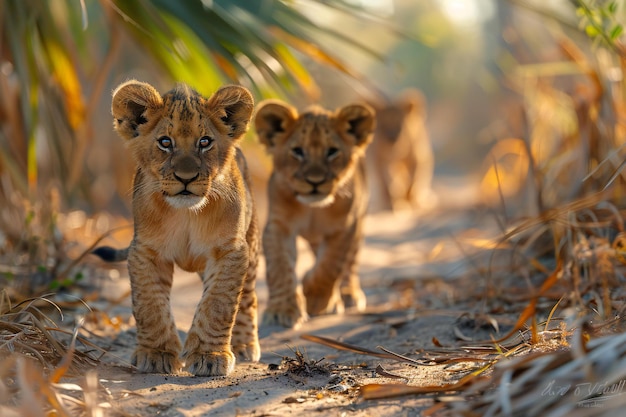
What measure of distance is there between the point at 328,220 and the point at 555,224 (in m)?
1.47

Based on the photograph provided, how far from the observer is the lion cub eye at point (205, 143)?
346cm

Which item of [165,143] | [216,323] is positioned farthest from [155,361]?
[165,143]

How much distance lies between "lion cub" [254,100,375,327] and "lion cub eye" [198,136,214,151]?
1619 millimetres

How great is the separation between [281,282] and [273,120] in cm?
107

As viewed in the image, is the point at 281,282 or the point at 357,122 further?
the point at 357,122

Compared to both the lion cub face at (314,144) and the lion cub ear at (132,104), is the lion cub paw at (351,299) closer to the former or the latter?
the lion cub face at (314,144)

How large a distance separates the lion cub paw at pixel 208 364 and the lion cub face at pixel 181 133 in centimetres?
61

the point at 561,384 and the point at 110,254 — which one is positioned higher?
the point at 110,254

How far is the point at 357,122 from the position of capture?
219 inches

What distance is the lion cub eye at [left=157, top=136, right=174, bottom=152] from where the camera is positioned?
343cm

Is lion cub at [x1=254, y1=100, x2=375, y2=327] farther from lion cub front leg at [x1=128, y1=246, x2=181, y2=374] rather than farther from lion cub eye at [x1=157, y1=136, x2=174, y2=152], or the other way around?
lion cub eye at [x1=157, y1=136, x2=174, y2=152]

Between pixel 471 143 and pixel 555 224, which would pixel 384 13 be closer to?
pixel 555 224

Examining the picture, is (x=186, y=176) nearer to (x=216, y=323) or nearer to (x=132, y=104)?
(x=132, y=104)

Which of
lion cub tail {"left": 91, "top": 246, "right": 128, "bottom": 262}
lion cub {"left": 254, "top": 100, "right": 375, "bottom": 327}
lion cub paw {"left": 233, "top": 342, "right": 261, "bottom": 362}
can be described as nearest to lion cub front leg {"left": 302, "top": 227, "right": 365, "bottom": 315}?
lion cub {"left": 254, "top": 100, "right": 375, "bottom": 327}
